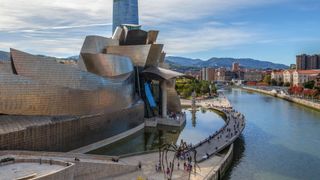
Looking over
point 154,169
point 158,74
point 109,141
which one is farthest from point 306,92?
point 154,169

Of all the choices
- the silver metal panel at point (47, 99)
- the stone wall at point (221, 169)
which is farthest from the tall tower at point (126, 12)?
the stone wall at point (221, 169)

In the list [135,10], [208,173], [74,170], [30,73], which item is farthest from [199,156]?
[135,10]

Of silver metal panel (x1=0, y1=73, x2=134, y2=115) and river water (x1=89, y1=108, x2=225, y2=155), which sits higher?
silver metal panel (x1=0, y1=73, x2=134, y2=115)

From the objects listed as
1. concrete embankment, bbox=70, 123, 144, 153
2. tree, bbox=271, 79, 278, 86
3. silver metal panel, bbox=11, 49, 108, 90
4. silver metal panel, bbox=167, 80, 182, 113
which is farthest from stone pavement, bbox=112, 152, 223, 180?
tree, bbox=271, 79, 278, 86

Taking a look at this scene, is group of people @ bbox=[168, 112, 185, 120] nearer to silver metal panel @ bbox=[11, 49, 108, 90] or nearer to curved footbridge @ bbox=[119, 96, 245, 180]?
curved footbridge @ bbox=[119, 96, 245, 180]

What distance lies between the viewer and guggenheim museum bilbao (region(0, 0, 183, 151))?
25.4 m

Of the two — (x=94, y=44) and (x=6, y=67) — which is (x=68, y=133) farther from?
(x=94, y=44)

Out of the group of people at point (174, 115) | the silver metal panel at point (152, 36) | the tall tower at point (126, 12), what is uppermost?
the tall tower at point (126, 12)

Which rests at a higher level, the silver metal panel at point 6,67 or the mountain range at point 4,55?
the mountain range at point 4,55

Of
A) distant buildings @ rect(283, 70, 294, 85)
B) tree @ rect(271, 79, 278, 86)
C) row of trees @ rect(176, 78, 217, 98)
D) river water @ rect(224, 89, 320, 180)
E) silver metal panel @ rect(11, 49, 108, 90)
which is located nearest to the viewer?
silver metal panel @ rect(11, 49, 108, 90)

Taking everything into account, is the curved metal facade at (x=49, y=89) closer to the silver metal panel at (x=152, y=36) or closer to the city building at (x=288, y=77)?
the silver metal panel at (x=152, y=36)

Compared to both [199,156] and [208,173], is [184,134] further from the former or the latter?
[208,173]

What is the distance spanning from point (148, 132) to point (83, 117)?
1300cm

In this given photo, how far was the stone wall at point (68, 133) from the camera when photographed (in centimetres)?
2495
